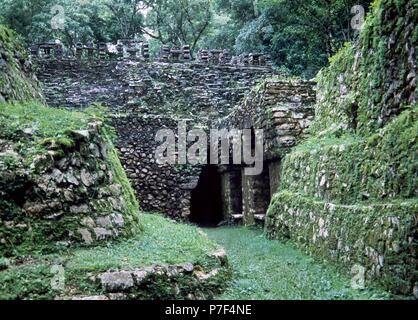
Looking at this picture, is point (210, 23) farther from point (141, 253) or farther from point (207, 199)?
point (141, 253)

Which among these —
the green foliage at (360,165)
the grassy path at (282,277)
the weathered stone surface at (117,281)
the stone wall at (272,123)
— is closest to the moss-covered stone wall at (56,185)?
the weathered stone surface at (117,281)

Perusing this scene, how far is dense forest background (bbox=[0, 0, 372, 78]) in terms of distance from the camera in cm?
2072

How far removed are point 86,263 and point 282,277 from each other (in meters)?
2.64

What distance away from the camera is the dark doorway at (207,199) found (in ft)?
48.4

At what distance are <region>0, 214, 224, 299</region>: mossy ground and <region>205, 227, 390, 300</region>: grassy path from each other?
0.64 metres

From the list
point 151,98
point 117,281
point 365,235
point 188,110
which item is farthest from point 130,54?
point 117,281

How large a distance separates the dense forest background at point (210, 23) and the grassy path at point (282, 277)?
11679 millimetres

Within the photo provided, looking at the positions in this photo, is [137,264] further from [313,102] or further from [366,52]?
[313,102]

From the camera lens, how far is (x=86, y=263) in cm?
456

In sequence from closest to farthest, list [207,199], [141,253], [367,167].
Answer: [141,253] → [367,167] → [207,199]

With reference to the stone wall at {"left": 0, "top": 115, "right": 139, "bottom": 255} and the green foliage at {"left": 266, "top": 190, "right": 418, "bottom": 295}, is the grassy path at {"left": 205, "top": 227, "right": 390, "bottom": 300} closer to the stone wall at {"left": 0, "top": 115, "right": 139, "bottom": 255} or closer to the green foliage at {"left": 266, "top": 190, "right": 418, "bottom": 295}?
the green foliage at {"left": 266, "top": 190, "right": 418, "bottom": 295}
